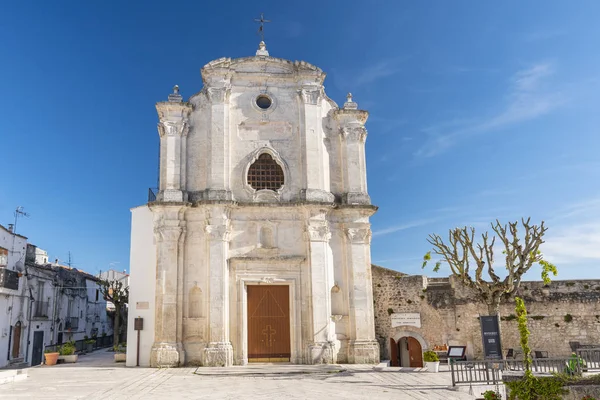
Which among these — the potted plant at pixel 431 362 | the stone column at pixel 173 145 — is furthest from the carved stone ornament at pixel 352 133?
the potted plant at pixel 431 362

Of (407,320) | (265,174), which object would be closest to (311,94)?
(265,174)

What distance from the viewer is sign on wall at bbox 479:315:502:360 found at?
15.2m

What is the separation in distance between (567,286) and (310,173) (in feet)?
39.9

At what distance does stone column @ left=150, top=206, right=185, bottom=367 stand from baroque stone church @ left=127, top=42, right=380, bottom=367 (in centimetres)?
4

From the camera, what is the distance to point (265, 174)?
66.3ft

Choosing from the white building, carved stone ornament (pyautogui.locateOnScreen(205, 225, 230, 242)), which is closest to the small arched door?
carved stone ornament (pyautogui.locateOnScreen(205, 225, 230, 242))

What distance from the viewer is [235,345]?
1814 centimetres

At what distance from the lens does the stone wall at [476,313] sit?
69.3 feet

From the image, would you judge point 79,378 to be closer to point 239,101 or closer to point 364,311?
point 364,311

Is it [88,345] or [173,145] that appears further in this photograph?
[88,345]

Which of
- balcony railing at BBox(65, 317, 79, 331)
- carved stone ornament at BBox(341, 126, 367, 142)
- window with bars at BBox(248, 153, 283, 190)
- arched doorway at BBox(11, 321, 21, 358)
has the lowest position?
arched doorway at BBox(11, 321, 21, 358)

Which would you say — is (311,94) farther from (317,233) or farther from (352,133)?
(317,233)

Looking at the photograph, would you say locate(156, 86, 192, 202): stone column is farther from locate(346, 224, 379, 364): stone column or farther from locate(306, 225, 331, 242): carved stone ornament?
locate(346, 224, 379, 364): stone column

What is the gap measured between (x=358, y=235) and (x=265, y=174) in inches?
174
